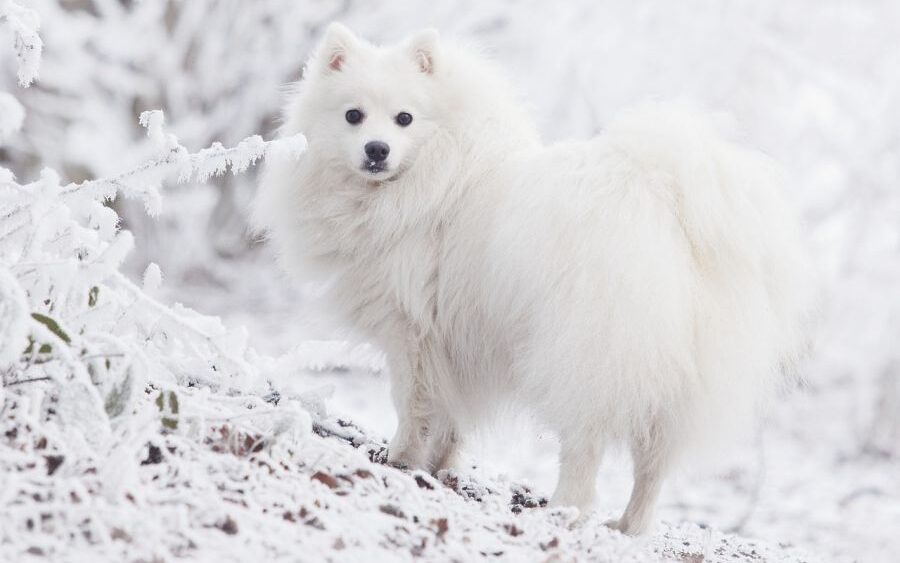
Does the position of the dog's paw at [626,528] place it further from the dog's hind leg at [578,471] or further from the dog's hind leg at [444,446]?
the dog's hind leg at [444,446]

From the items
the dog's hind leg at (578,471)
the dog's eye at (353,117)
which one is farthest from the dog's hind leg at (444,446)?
the dog's eye at (353,117)

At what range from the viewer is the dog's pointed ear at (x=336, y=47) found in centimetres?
387

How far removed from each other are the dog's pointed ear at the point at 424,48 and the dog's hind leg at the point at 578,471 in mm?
1509

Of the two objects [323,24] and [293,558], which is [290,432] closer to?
[293,558]

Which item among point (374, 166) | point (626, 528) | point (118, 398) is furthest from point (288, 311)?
point (118, 398)

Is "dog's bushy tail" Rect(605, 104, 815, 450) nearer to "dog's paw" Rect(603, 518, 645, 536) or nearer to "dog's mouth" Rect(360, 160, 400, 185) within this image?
"dog's paw" Rect(603, 518, 645, 536)

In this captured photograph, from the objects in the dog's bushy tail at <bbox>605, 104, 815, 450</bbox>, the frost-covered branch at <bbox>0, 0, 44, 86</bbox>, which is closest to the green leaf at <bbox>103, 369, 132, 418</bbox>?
the frost-covered branch at <bbox>0, 0, 44, 86</bbox>

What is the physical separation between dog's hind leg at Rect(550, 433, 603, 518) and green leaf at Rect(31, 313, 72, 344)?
1412 mm

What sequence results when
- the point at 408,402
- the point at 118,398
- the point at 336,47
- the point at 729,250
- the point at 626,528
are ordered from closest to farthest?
1. the point at 118,398
2. the point at 729,250
3. the point at 626,528
4. the point at 408,402
5. the point at 336,47

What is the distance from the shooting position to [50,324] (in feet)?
7.54

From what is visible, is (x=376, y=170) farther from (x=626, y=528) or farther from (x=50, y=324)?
(x=50, y=324)

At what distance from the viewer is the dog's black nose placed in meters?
3.60

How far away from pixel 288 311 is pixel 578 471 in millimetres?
7030

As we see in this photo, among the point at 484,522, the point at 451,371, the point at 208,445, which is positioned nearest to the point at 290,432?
the point at 208,445
